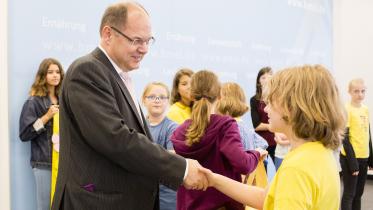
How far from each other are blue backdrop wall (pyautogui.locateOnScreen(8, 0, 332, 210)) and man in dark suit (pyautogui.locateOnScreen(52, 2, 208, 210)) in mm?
2094

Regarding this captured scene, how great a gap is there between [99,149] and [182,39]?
3.45m

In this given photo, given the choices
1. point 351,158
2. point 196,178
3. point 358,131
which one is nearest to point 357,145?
point 358,131

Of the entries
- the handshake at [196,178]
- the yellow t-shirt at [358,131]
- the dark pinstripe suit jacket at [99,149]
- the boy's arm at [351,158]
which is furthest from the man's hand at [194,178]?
the yellow t-shirt at [358,131]

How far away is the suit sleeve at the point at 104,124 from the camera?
5.05ft

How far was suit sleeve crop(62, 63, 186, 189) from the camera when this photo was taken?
1.54 m

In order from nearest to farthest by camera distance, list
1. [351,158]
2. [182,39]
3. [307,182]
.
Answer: [307,182] → [351,158] → [182,39]

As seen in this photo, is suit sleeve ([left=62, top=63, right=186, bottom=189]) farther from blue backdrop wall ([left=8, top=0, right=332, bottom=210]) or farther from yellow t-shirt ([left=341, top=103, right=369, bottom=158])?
yellow t-shirt ([left=341, top=103, right=369, bottom=158])

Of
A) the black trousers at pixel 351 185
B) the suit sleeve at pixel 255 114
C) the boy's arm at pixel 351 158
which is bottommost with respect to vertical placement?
the black trousers at pixel 351 185

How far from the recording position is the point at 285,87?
142cm

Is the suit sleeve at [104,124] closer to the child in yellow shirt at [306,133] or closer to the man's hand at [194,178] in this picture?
the man's hand at [194,178]

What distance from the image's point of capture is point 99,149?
1.54 metres

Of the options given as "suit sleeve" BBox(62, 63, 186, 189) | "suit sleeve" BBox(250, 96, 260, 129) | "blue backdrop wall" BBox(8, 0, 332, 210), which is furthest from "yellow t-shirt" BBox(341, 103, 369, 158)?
"suit sleeve" BBox(62, 63, 186, 189)

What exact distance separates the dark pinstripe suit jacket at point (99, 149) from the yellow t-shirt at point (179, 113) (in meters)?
1.75

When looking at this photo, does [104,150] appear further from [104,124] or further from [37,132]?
[37,132]
